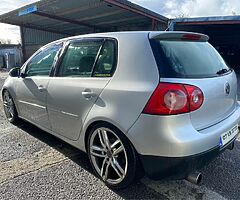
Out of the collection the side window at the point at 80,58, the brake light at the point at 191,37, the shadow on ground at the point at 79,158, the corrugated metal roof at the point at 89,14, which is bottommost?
the shadow on ground at the point at 79,158

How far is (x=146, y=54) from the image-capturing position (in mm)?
2229

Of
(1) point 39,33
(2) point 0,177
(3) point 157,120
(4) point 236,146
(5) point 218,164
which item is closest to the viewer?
(3) point 157,120

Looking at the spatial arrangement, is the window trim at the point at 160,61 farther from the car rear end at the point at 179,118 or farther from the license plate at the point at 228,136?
the license plate at the point at 228,136

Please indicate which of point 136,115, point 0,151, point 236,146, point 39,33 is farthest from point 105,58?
point 39,33

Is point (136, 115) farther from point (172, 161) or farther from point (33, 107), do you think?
point (33, 107)

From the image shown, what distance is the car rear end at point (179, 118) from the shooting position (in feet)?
6.68

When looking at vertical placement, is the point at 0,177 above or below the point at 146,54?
below

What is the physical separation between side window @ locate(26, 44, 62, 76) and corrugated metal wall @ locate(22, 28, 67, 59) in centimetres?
2035

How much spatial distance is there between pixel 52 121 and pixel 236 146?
8.93 ft

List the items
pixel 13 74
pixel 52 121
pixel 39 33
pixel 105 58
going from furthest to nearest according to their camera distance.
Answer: pixel 39 33 → pixel 13 74 → pixel 52 121 → pixel 105 58

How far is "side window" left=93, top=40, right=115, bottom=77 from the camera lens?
2508mm

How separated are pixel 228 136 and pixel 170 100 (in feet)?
2.90

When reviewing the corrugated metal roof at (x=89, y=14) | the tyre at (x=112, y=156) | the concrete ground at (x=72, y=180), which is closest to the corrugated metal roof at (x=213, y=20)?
the corrugated metal roof at (x=89, y=14)

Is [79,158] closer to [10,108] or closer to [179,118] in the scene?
[179,118]
